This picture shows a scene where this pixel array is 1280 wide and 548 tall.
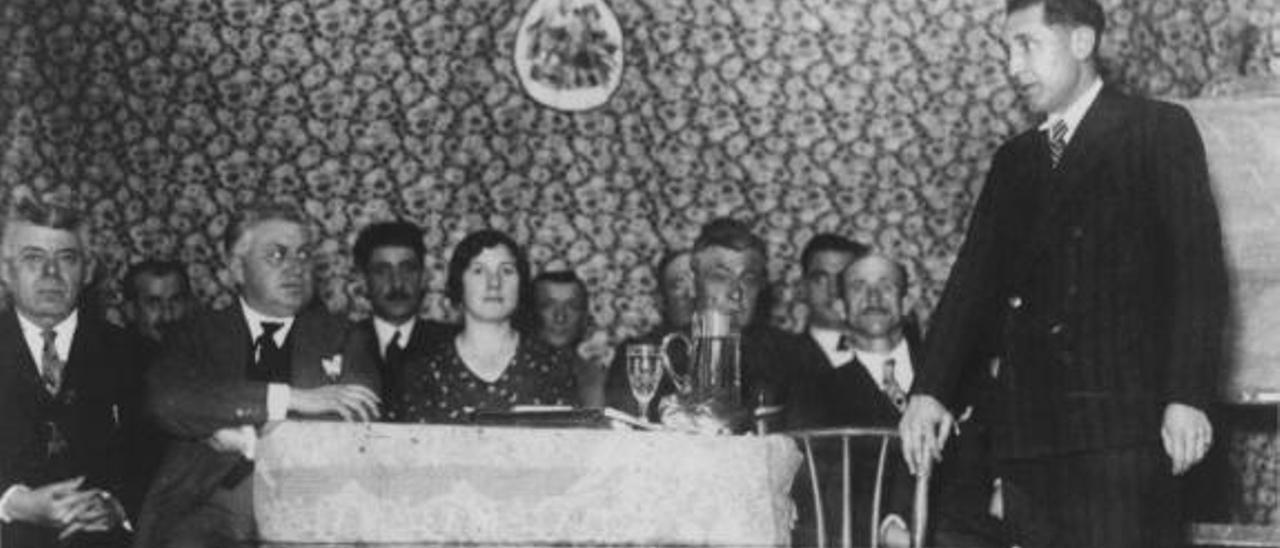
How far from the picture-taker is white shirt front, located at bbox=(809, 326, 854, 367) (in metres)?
6.01

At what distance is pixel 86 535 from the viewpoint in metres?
4.62

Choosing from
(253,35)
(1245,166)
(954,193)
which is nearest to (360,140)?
(253,35)

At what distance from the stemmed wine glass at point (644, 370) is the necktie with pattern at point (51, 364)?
1606mm

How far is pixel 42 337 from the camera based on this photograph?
15.5ft

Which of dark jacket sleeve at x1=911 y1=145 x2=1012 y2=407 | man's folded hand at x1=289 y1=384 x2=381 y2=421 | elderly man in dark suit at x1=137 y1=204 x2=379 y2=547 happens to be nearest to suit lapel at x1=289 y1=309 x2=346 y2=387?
elderly man in dark suit at x1=137 y1=204 x2=379 y2=547

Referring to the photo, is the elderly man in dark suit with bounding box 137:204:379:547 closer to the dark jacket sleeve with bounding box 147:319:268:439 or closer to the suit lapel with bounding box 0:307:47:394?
the dark jacket sleeve with bounding box 147:319:268:439

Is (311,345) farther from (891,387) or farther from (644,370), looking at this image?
(891,387)

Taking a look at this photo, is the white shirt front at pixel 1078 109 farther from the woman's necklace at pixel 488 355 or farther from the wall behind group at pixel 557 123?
the wall behind group at pixel 557 123

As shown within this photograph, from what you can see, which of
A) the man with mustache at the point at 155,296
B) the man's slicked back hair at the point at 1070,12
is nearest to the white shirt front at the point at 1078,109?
the man's slicked back hair at the point at 1070,12

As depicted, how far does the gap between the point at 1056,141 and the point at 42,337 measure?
101 inches

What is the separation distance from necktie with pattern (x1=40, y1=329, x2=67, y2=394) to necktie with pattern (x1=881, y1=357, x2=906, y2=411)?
2.31 meters

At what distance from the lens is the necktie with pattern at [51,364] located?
4672 millimetres

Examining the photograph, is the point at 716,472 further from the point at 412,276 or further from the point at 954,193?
the point at 954,193

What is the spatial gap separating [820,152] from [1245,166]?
297cm
